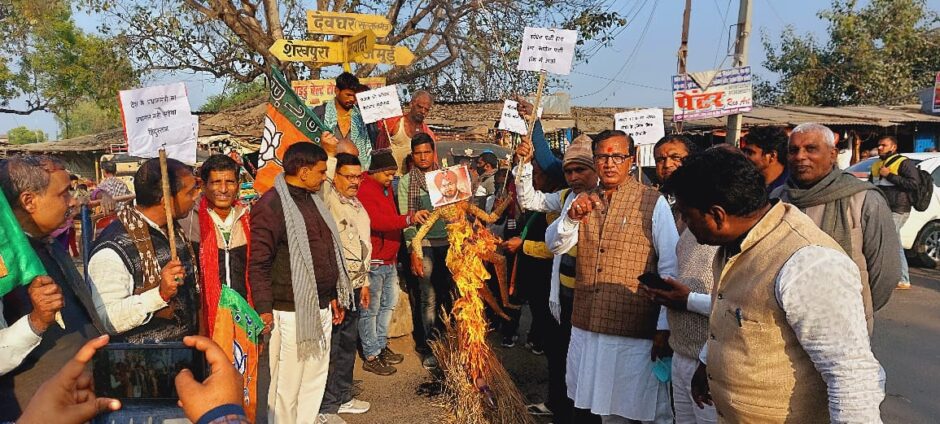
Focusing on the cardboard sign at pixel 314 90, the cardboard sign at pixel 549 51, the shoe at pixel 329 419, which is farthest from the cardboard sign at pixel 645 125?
the cardboard sign at pixel 314 90

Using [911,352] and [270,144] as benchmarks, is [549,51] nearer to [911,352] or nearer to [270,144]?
[270,144]

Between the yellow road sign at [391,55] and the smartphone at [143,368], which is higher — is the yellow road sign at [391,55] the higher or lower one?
the higher one

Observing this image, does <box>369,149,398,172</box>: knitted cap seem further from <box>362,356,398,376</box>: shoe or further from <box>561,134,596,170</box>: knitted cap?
<box>561,134,596,170</box>: knitted cap

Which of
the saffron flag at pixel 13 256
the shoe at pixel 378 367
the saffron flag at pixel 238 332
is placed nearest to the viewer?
the saffron flag at pixel 13 256

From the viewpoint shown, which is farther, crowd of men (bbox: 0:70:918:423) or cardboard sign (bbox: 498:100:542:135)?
cardboard sign (bbox: 498:100:542:135)

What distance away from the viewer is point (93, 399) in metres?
1.31

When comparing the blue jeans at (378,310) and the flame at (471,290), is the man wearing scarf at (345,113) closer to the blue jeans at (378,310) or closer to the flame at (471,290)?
the blue jeans at (378,310)

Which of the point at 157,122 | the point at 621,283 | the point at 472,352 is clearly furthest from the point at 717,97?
the point at 157,122

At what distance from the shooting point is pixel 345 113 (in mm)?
5992

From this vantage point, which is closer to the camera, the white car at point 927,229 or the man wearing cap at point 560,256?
the man wearing cap at point 560,256

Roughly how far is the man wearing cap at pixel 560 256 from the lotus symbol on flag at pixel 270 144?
6.59 ft

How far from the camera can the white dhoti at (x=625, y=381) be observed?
312cm

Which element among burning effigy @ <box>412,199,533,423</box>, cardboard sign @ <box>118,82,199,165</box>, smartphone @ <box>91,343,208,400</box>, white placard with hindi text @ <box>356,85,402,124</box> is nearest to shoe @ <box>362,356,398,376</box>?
burning effigy @ <box>412,199,533,423</box>

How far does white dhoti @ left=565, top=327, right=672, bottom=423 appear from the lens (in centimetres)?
312
